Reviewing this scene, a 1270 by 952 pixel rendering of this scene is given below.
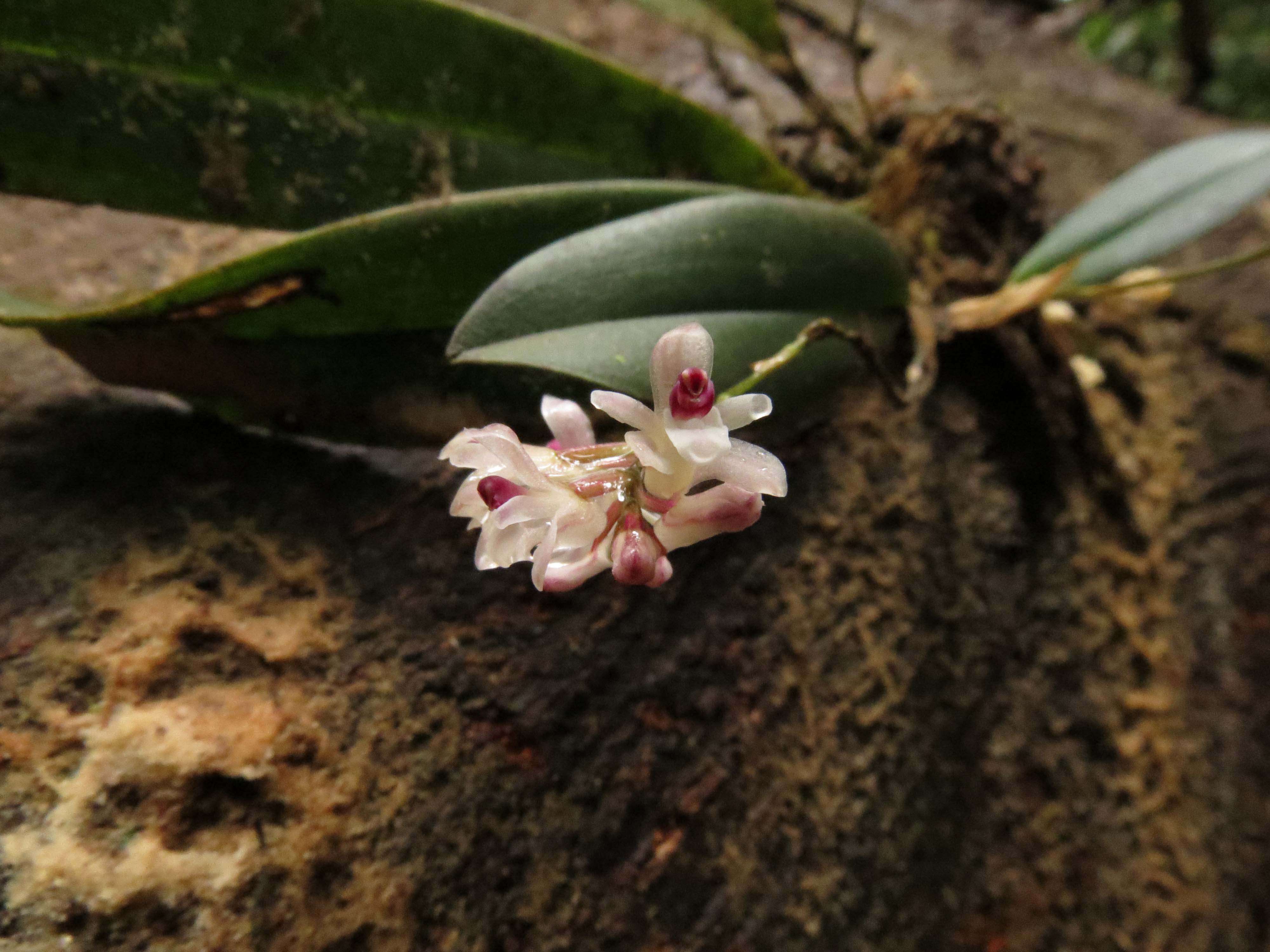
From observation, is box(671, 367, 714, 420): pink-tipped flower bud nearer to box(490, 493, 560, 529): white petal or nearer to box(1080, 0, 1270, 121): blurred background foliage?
box(490, 493, 560, 529): white petal

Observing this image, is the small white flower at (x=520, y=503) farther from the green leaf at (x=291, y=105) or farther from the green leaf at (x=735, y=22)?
the green leaf at (x=735, y=22)

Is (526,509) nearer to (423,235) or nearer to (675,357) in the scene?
(675,357)

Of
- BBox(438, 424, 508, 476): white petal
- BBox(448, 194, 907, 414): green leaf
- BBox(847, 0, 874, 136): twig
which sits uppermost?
BBox(847, 0, 874, 136): twig

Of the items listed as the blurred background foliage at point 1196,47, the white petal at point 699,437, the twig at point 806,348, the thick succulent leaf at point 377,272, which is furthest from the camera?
the blurred background foliage at point 1196,47

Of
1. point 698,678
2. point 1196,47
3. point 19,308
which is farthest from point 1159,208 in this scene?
point 1196,47

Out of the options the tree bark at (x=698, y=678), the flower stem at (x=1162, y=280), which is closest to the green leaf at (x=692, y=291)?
the tree bark at (x=698, y=678)

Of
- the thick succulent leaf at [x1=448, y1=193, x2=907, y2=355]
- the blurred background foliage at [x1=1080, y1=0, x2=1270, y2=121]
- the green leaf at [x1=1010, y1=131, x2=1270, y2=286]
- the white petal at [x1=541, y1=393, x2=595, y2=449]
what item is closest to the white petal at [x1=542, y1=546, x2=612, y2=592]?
the white petal at [x1=541, y1=393, x2=595, y2=449]
